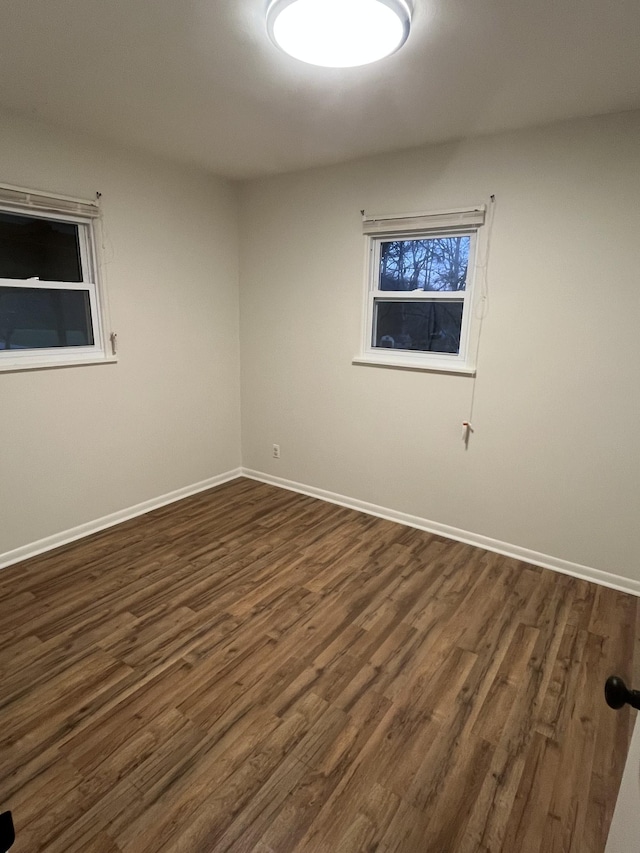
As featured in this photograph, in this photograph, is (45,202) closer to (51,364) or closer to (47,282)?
(47,282)

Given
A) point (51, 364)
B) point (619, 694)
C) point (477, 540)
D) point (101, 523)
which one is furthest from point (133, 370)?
point (619, 694)

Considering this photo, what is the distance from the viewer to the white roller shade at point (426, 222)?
9.48 ft

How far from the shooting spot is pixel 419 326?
3.35 metres

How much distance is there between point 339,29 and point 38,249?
2.21 m

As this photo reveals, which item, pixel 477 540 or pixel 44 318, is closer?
pixel 44 318

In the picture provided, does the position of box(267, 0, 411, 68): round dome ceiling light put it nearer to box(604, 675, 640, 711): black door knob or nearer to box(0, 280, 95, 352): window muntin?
box(604, 675, 640, 711): black door knob

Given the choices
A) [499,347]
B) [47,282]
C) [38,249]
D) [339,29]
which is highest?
[339,29]

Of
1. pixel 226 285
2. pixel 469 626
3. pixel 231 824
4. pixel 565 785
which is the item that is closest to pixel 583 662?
pixel 469 626

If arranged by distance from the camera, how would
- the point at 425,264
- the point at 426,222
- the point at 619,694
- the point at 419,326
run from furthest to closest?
the point at 419,326, the point at 425,264, the point at 426,222, the point at 619,694

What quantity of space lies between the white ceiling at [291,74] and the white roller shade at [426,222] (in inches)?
17.1

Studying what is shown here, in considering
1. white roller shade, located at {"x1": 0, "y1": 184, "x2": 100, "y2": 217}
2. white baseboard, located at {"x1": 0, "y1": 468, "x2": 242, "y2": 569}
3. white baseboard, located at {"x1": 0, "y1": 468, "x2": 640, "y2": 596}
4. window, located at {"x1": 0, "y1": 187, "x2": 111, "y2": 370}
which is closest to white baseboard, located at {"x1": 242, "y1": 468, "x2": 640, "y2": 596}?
white baseboard, located at {"x1": 0, "y1": 468, "x2": 640, "y2": 596}

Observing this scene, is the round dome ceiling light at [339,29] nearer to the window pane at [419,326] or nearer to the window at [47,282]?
the window pane at [419,326]

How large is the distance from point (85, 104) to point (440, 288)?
2.31 metres

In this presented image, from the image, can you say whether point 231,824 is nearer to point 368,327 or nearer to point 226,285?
point 368,327
